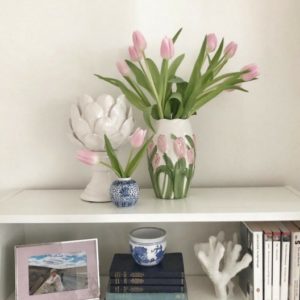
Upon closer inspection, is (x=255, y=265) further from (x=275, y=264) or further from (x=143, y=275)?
(x=143, y=275)

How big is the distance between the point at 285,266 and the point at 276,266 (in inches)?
0.8

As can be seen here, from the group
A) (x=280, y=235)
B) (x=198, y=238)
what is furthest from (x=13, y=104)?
(x=280, y=235)

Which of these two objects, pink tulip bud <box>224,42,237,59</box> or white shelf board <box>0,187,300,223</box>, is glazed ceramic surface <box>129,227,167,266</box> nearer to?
white shelf board <box>0,187,300,223</box>

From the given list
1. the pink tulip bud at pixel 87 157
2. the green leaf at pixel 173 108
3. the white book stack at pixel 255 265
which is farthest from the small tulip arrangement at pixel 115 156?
the white book stack at pixel 255 265

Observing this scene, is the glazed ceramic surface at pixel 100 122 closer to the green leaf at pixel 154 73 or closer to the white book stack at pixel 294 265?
the green leaf at pixel 154 73

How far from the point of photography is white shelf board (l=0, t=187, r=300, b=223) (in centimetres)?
79

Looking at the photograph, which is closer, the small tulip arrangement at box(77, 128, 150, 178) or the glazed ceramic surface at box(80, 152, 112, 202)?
the small tulip arrangement at box(77, 128, 150, 178)

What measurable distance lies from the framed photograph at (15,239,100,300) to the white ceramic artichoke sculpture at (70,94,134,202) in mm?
142

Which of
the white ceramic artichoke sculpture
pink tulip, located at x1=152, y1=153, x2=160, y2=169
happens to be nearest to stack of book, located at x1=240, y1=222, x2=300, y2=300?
pink tulip, located at x1=152, y1=153, x2=160, y2=169

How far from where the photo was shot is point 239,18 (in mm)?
1021

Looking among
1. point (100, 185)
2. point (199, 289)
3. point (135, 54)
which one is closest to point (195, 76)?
point (135, 54)

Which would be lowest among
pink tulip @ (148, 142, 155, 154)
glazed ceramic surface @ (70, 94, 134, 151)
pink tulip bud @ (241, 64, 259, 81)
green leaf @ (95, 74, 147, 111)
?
pink tulip @ (148, 142, 155, 154)

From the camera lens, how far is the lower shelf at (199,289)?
938mm

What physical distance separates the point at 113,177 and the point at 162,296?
0.32 m
